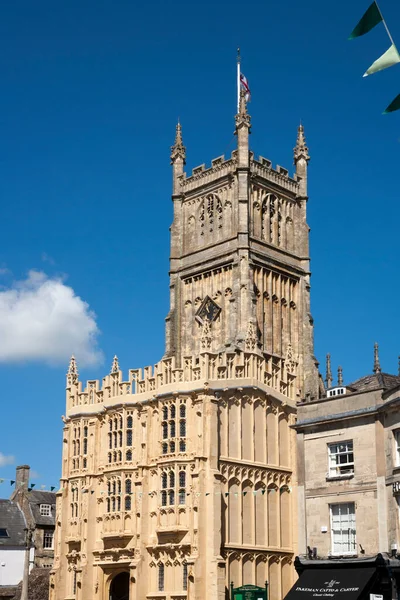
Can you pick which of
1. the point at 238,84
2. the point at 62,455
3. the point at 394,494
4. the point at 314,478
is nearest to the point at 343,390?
the point at 314,478

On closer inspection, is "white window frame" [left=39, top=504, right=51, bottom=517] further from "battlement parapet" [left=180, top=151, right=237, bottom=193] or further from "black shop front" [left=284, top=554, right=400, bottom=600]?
"black shop front" [left=284, top=554, right=400, bottom=600]

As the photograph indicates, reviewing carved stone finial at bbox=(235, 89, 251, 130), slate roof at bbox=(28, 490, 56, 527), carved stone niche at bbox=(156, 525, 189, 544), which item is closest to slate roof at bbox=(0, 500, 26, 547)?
slate roof at bbox=(28, 490, 56, 527)

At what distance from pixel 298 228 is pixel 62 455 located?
2743 cm

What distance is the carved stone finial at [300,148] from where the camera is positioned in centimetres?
7088

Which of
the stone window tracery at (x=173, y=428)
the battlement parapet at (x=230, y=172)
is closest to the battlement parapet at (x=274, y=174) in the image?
the battlement parapet at (x=230, y=172)

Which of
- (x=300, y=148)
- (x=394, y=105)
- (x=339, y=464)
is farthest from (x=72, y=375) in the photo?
(x=394, y=105)

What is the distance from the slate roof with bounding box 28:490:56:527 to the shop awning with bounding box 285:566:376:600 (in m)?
30.0

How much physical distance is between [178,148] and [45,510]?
1160 inches

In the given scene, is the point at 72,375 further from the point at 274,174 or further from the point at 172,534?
the point at 274,174

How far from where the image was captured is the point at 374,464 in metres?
39.7

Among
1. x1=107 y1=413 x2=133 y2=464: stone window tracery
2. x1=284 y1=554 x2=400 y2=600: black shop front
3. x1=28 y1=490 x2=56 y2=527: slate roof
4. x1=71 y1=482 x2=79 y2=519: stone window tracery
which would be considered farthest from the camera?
x1=28 y1=490 x2=56 y2=527: slate roof

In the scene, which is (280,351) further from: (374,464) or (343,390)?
(374,464)

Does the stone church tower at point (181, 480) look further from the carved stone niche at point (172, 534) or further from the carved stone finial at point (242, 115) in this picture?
the carved stone finial at point (242, 115)

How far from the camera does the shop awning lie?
3688 centimetres
